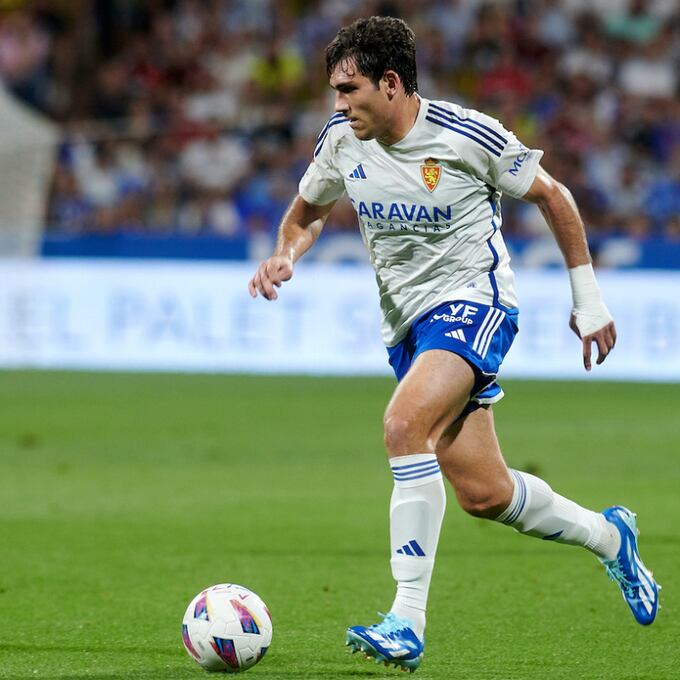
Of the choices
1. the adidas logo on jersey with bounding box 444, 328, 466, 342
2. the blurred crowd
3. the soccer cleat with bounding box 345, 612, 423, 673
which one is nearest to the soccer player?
the adidas logo on jersey with bounding box 444, 328, 466, 342

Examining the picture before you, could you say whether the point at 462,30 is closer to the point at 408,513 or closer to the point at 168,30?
the point at 168,30

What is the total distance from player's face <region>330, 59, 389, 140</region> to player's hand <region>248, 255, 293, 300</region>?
52 centimetres

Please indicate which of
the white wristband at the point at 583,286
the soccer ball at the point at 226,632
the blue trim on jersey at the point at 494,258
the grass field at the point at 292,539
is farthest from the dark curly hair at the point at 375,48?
the grass field at the point at 292,539

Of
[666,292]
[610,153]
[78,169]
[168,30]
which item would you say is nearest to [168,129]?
[78,169]

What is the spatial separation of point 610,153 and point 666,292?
9.56 ft

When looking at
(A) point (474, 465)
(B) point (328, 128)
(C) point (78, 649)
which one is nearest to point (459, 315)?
(A) point (474, 465)

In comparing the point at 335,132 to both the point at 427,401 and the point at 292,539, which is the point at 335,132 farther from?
the point at 292,539

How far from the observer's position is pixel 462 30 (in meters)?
19.5

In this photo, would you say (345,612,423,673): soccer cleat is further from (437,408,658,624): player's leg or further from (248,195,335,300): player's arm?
(248,195,335,300): player's arm

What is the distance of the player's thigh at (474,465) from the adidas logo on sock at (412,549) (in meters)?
0.48

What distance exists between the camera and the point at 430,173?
16.7 ft

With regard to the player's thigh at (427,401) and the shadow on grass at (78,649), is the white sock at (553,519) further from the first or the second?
the shadow on grass at (78,649)

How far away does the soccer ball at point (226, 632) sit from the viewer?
4.65m

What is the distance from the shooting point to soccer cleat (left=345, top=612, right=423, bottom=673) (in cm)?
440
